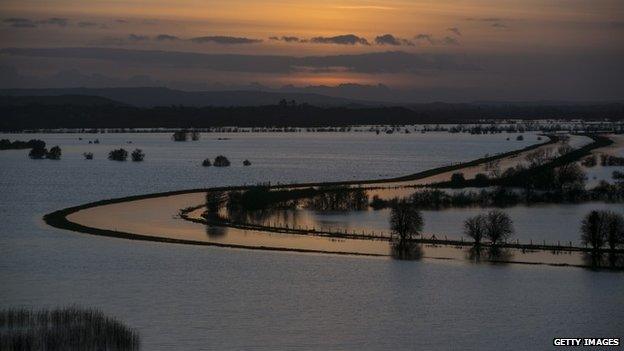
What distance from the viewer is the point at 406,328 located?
19.0 meters

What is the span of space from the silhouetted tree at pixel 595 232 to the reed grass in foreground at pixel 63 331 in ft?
49.7

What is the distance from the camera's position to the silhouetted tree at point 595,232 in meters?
27.9

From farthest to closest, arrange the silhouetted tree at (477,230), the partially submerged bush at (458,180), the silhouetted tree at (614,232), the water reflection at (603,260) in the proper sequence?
the partially submerged bush at (458,180), the silhouetted tree at (477,230), the silhouetted tree at (614,232), the water reflection at (603,260)

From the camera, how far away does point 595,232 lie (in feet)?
91.4

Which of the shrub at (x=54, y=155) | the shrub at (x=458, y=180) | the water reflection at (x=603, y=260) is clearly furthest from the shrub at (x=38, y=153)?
the water reflection at (x=603, y=260)

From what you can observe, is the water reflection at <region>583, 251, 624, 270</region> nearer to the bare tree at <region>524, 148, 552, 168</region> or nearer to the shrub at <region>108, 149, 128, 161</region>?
the bare tree at <region>524, 148, 552, 168</region>

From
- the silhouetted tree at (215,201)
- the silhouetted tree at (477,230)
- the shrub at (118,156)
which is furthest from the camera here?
the shrub at (118,156)

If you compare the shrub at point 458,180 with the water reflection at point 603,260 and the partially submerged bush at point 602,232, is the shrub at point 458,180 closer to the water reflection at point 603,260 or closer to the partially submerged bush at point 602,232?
the partially submerged bush at point 602,232

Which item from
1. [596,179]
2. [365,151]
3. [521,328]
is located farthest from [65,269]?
[365,151]

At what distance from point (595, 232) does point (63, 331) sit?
16.5m

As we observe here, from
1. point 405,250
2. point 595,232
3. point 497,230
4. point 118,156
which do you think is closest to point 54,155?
point 118,156

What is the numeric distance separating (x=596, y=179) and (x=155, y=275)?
119 feet

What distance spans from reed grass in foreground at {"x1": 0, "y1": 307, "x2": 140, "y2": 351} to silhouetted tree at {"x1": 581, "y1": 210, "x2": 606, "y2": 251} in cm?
1514

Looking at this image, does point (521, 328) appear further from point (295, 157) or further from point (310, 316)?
point (295, 157)
